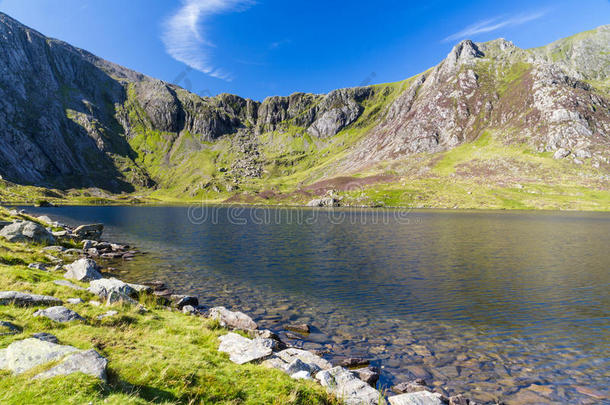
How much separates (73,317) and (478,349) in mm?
23207

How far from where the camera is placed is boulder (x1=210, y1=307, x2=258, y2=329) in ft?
66.7

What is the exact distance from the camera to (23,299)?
47.0ft

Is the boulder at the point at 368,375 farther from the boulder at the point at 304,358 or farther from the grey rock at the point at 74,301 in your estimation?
the grey rock at the point at 74,301

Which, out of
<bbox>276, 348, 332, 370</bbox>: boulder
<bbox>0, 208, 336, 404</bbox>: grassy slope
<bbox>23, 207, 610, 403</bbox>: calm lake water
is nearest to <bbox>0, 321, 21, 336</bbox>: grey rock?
<bbox>0, 208, 336, 404</bbox>: grassy slope

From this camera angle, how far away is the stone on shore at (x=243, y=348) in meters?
13.7

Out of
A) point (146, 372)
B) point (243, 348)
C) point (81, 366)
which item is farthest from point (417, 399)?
point (81, 366)

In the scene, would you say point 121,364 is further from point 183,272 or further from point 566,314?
point 566,314

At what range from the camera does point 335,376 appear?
13156 mm

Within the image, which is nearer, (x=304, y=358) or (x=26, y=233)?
(x=304, y=358)

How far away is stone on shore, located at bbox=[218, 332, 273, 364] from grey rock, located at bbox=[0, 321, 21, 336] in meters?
7.82

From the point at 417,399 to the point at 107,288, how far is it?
19978 mm

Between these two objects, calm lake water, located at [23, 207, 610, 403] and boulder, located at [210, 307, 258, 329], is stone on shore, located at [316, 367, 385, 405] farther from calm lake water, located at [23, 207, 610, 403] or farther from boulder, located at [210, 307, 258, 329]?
boulder, located at [210, 307, 258, 329]

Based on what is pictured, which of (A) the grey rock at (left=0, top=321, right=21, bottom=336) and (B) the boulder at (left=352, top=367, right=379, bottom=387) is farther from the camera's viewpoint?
(B) the boulder at (left=352, top=367, right=379, bottom=387)

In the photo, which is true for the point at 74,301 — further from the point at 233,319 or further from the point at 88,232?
the point at 88,232
